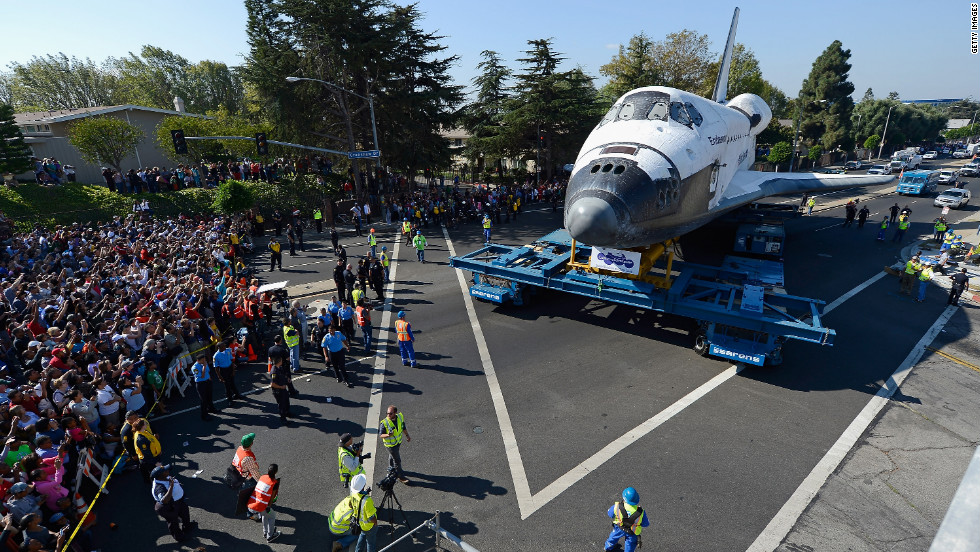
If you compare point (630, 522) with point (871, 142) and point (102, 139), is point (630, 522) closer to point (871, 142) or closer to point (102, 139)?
point (102, 139)

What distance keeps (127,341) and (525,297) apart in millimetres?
10336

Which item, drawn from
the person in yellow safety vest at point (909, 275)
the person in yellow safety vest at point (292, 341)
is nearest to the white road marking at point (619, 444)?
the person in yellow safety vest at point (292, 341)

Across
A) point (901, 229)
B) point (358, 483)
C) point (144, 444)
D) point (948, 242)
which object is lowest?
point (144, 444)

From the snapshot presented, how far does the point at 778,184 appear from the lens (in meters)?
16.8

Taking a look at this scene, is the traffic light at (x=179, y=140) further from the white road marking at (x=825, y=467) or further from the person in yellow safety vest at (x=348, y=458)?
the white road marking at (x=825, y=467)

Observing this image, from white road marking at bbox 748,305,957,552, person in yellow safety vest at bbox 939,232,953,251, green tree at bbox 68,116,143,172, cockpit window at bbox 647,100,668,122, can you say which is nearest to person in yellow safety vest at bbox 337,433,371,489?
white road marking at bbox 748,305,957,552

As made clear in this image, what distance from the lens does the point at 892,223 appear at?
25906 millimetres

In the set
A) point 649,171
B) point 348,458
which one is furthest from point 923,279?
point 348,458

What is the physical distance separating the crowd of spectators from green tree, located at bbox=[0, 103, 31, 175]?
1219 cm

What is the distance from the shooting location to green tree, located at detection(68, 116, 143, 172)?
2730 cm

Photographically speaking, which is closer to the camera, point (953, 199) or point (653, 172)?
point (653, 172)

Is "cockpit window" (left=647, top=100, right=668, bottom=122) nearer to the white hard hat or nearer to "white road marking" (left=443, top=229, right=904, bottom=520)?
"white road marking" (left=443, top=229, right=904, bottom=520)

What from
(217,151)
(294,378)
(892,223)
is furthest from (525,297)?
(217,151)

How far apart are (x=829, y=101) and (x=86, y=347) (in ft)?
249
